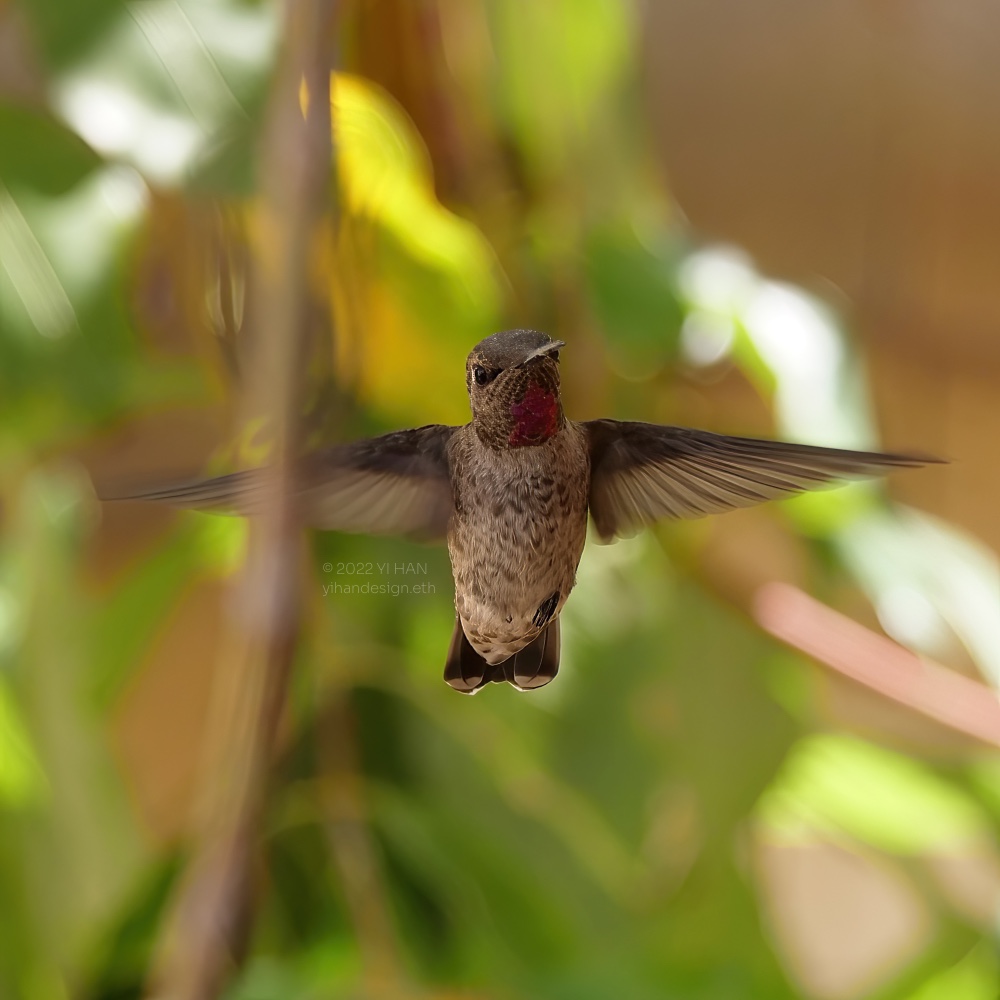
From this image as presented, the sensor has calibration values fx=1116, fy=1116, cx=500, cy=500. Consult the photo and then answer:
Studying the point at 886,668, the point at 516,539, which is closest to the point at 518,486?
the point at 516,539

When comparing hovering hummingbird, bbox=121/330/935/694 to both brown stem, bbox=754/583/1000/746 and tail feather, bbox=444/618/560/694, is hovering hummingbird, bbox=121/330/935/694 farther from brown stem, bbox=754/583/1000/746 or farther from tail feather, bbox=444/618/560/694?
brown stem, bbox=754/583/1000/746

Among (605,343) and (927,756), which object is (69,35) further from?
(927,756)

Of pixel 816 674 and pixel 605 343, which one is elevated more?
pixel 605 343

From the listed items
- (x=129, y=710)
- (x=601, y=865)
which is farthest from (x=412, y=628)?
(x=129, y=710)

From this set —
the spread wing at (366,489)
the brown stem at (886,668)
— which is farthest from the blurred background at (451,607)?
the spread wing at (366,489)

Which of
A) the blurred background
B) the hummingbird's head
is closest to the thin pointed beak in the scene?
the hummingbird's head

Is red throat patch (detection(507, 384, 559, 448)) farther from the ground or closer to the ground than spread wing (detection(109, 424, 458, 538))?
farther from the ground

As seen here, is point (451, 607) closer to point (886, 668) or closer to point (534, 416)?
point (886, 668)
